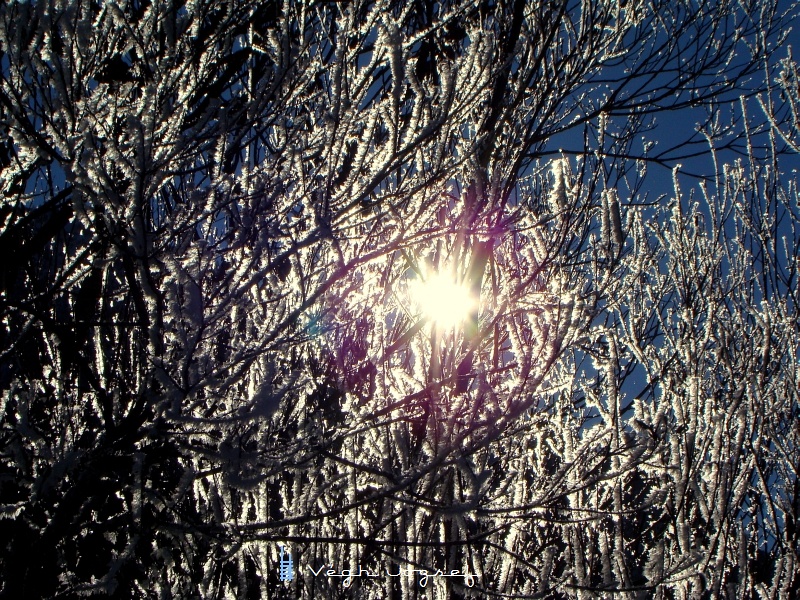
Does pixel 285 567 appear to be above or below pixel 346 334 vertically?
below

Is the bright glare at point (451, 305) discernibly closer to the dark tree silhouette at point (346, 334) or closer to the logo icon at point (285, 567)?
the dark tree silhouette at point (346, 334)

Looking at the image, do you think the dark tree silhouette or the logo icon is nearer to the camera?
the dark tree silhouette

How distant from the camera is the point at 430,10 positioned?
350 cm

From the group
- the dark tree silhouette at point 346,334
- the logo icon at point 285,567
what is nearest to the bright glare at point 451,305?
the dark tree silhouette at point 346,334

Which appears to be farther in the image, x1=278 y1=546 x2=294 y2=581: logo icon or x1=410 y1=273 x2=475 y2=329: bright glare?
x1=278 y1=546 x2=294 y2=581: logo icon

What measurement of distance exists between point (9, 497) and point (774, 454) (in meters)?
3.15

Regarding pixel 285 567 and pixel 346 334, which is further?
pixel 346 334

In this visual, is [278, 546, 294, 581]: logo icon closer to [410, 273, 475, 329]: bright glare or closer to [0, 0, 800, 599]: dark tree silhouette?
[0, 0, 800, 599]: dark tree silhouette

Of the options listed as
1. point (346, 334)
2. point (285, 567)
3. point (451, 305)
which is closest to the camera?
point (451, 305)

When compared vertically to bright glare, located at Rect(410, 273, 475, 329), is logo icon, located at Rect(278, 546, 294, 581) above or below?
below

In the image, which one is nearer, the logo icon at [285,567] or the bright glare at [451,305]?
the bright glare at [451,305]

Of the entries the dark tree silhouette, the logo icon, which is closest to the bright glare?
the dark tree silhouette

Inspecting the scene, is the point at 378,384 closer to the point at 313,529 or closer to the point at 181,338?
the point at 313,529

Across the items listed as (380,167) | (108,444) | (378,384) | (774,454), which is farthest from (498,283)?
(774,454)
